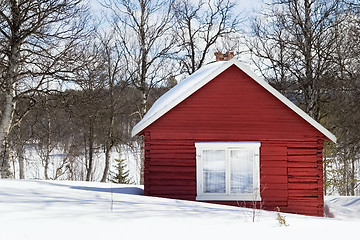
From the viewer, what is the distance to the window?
1318 centimetres

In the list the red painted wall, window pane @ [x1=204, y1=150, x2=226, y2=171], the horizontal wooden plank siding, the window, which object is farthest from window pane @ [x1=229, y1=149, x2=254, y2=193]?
the horizontal wooden plank siding

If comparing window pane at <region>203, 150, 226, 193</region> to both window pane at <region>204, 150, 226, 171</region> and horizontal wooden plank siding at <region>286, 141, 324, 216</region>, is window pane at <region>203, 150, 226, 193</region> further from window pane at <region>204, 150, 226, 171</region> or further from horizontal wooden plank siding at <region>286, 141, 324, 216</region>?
horizontal wooden plank siding at <region>286, 141, 324, 216</region>

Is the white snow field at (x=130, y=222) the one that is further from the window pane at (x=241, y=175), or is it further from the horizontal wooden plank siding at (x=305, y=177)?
the horizontal wooden plank siding at (x=305, y=177)

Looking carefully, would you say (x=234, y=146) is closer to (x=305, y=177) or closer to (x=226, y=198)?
(x=226, y=198)

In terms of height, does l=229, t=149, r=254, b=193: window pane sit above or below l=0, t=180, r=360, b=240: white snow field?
above

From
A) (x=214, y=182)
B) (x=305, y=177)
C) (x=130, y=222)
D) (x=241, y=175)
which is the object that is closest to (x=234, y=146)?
(x=241, y=175)

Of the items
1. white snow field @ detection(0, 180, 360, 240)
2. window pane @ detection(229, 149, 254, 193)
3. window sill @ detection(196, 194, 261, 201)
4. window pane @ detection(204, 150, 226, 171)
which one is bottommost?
window sill @ detection(196, 194, 261, 201)

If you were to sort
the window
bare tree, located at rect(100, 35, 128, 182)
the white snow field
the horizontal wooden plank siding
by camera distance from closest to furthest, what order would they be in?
the white snow field → the window → the horizontal wooden plank siding → bare tree, located at rect(100, 35, 128, 182)

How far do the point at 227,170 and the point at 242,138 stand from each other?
1.16 meters

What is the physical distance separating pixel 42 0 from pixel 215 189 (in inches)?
405

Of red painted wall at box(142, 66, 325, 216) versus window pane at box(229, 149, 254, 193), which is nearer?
Answer: window pane at box(229, 149, 254, 193)

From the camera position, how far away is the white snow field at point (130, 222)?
652 cm

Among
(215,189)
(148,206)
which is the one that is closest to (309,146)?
(215,189)

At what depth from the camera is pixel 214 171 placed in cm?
1326
